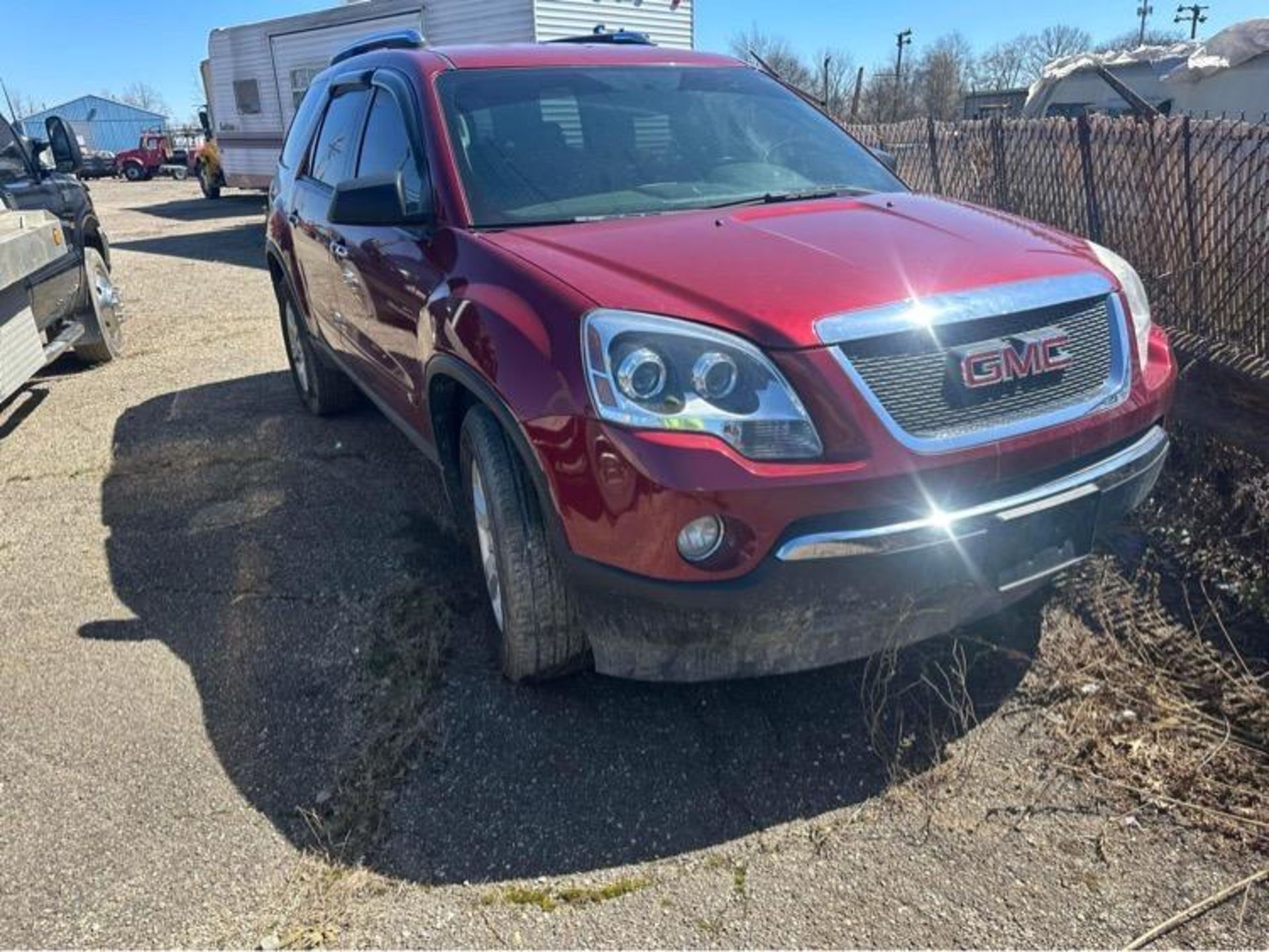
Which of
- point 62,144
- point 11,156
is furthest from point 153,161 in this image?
point 62,144

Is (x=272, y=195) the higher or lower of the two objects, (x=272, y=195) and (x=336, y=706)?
the higher

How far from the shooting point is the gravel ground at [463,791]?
214 cm

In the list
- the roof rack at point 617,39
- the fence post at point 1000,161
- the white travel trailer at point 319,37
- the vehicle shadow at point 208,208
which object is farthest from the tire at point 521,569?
the vehicle shadow at point 208,208

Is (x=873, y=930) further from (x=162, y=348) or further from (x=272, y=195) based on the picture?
(x=162, y=348)

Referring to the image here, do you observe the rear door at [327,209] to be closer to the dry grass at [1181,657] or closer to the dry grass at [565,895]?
the dry grass at [565,895]

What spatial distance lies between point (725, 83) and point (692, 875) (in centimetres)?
304

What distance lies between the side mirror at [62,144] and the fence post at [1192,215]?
6.85 metres

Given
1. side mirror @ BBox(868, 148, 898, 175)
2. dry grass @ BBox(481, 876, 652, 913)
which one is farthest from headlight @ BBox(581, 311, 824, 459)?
side mirror @ BBox(868, 148, 898, 175)

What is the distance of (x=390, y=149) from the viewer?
12.0 ft

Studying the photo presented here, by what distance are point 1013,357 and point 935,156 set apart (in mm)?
5742

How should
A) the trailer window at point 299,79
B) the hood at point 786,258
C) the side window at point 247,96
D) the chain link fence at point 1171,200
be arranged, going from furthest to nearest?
the side window at point 247,96 → the trailer window at point 299,79 → the chain link fence at point 1171,200 → the hood at point 786,258

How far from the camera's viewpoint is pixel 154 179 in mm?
41969

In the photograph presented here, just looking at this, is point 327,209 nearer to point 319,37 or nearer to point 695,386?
point 695,386

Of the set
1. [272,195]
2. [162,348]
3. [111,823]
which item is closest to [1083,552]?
[111,823]
